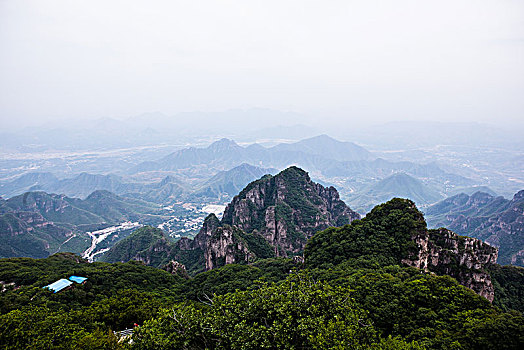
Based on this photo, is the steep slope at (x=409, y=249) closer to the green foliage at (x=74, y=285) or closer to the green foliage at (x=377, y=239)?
the green foliage at (x=377, y=239)

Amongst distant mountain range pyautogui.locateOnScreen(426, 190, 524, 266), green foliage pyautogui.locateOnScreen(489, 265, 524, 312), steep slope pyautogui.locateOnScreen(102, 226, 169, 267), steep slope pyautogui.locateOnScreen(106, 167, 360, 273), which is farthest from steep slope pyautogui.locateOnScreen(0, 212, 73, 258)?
distant mountain range pyautogui.locateOnScreen(426, 190, 524, 266)

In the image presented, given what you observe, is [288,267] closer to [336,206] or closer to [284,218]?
[284,218]

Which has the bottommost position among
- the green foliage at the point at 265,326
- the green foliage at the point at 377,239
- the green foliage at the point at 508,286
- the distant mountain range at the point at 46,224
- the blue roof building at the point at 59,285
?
the distant mountain range at the point at 46,224

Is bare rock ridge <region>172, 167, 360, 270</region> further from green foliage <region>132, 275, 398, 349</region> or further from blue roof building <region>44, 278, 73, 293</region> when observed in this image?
green foliage <region>132, 275, 398, 349</region>

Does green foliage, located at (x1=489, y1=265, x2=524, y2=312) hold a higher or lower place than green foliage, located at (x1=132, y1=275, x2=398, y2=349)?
lower

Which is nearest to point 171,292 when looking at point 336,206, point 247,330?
point 247,330

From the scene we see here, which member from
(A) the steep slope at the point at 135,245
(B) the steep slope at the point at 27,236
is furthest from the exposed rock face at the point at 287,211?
(B) the steep slope at the point at 27,236

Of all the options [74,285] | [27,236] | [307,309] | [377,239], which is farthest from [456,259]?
[27,236]
